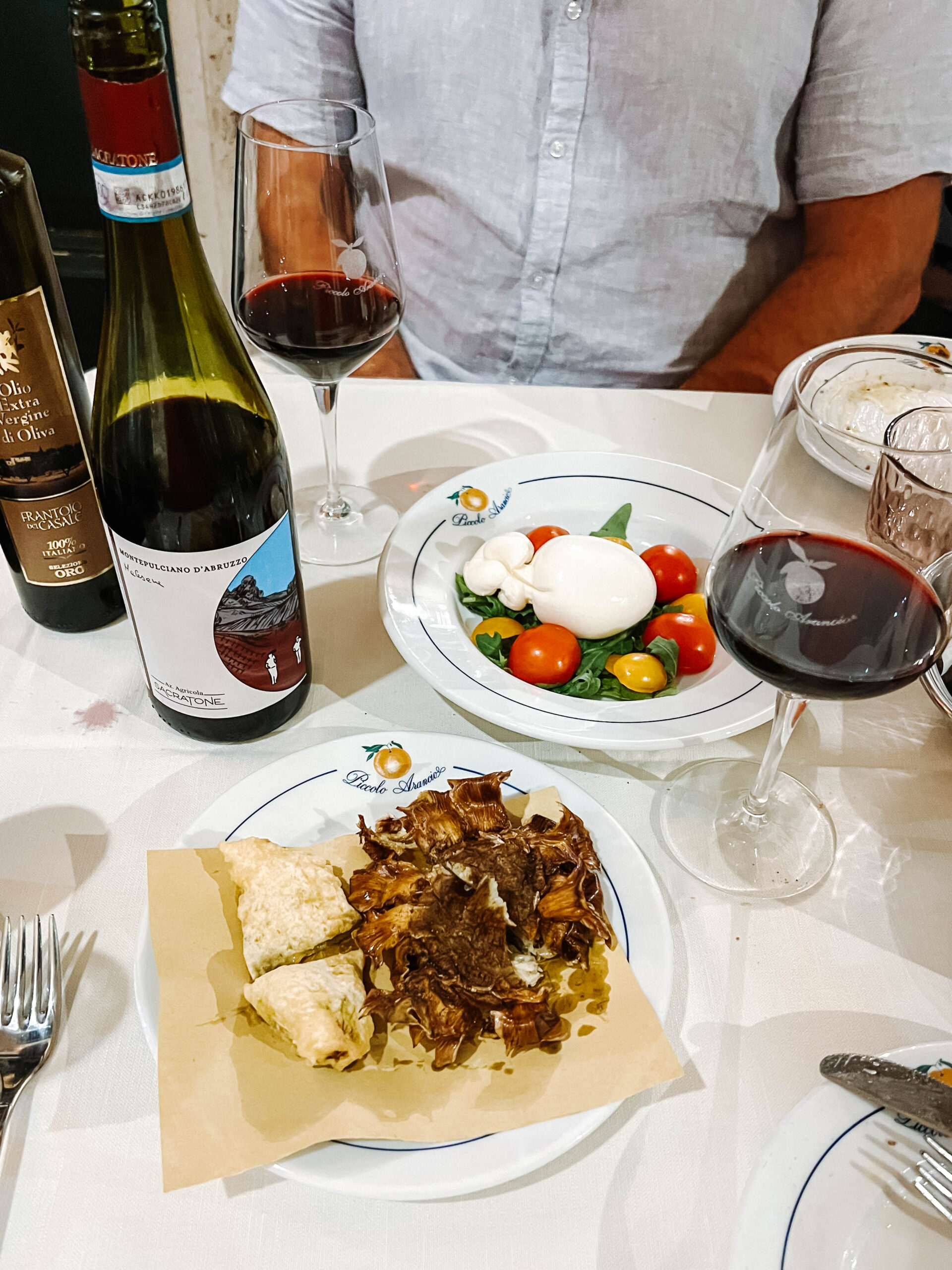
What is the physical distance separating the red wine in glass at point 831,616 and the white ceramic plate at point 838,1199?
240 millimetres

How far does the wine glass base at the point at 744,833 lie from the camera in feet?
2.19

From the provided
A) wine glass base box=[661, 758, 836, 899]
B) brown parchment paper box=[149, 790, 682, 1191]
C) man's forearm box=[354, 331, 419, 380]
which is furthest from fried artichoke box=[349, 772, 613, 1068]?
man's forearm box=[354, 331, 419, 380]

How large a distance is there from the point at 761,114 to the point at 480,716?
1061 millimetres

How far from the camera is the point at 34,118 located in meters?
2.72

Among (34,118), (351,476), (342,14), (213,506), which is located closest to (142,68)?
(213,506)

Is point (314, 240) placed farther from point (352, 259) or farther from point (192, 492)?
point (192, 492)

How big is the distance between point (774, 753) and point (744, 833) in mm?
74

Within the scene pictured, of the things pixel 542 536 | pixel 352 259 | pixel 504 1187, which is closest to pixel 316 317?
pixel 352 259

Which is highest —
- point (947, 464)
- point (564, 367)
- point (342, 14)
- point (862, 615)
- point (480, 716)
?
point (342, 14)

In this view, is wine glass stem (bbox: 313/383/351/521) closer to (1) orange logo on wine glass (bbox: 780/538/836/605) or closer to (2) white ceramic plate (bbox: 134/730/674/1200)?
(2) white ceramic plate (bbox: 134/730/674/1200)

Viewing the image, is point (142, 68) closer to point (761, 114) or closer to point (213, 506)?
point (213, 506)

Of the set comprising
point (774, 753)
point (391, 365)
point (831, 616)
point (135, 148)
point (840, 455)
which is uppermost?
point (135, 148)

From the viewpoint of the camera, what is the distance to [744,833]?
699 millimetres

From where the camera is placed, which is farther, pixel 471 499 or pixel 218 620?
pixel 471 499
